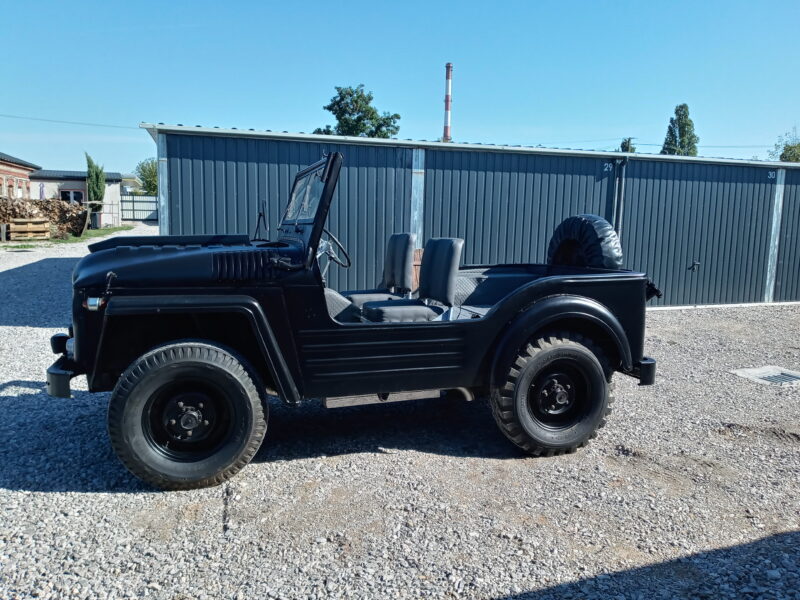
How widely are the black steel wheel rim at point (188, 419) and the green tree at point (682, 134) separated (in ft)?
183

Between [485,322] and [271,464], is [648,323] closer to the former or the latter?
[485,322]

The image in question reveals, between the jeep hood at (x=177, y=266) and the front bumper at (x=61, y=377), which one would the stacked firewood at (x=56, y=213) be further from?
the jeep hood at (x=177, y=266)

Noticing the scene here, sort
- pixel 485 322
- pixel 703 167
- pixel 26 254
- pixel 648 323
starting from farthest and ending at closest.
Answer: pixel 26 254
pixel 703 167
pixel 648 323
pixel 485 322

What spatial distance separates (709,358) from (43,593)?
698 centimetres

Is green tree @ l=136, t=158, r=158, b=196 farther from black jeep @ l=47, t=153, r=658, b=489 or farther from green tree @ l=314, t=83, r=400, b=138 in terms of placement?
black jeep @ l=47, t=153, r=658, b=489

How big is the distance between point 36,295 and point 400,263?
28.5ft

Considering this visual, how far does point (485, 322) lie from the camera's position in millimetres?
3893

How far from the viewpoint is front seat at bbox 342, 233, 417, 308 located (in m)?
4.80

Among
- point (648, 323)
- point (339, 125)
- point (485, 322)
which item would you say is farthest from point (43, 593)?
point (339, 125)

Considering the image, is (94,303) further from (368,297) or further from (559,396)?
(559,396)

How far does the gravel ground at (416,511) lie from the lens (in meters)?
2.65

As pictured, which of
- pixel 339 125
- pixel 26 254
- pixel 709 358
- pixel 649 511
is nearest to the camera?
pixel 649 511

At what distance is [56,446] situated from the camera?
411cm

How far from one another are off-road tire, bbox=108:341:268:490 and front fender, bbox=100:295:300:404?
149mm
